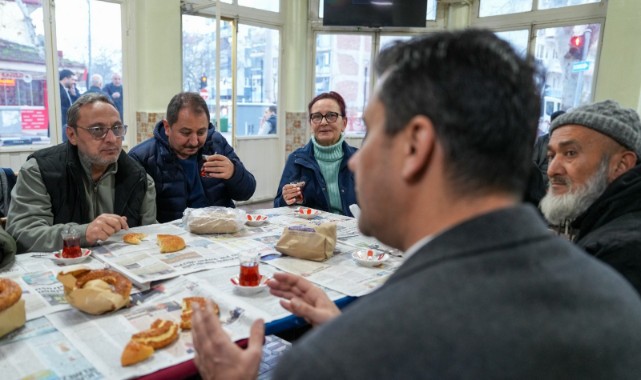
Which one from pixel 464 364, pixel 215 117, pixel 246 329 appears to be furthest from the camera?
pixel 215 117

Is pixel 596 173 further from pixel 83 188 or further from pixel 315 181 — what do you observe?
pixel 83 188

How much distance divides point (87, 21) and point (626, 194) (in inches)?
206

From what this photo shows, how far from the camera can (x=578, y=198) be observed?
71.4 inches

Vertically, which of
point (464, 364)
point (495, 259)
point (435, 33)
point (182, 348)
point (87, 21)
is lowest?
point (182, 348)

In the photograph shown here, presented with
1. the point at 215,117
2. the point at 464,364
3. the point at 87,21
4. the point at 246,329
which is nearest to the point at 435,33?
the point at 464,364

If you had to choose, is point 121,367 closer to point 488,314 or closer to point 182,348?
point 182,348

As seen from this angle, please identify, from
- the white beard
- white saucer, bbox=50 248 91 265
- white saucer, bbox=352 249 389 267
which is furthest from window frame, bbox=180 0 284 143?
the white beard

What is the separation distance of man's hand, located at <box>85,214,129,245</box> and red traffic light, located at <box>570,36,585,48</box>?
570 cm

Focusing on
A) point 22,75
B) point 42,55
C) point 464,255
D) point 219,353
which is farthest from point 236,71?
point 464,255

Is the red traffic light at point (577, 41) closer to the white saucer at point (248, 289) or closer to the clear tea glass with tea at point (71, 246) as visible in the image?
the white saucer at point (248, 289)

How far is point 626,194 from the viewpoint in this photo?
1.51 m

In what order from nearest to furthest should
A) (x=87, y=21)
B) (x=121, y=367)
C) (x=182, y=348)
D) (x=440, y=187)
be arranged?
(x=440, y=187), (x=121, y=367), (x=182, y=348), (x=87, y=21)

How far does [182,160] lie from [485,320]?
2.58 m

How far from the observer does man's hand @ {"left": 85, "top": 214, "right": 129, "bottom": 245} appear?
1937 millimetres
